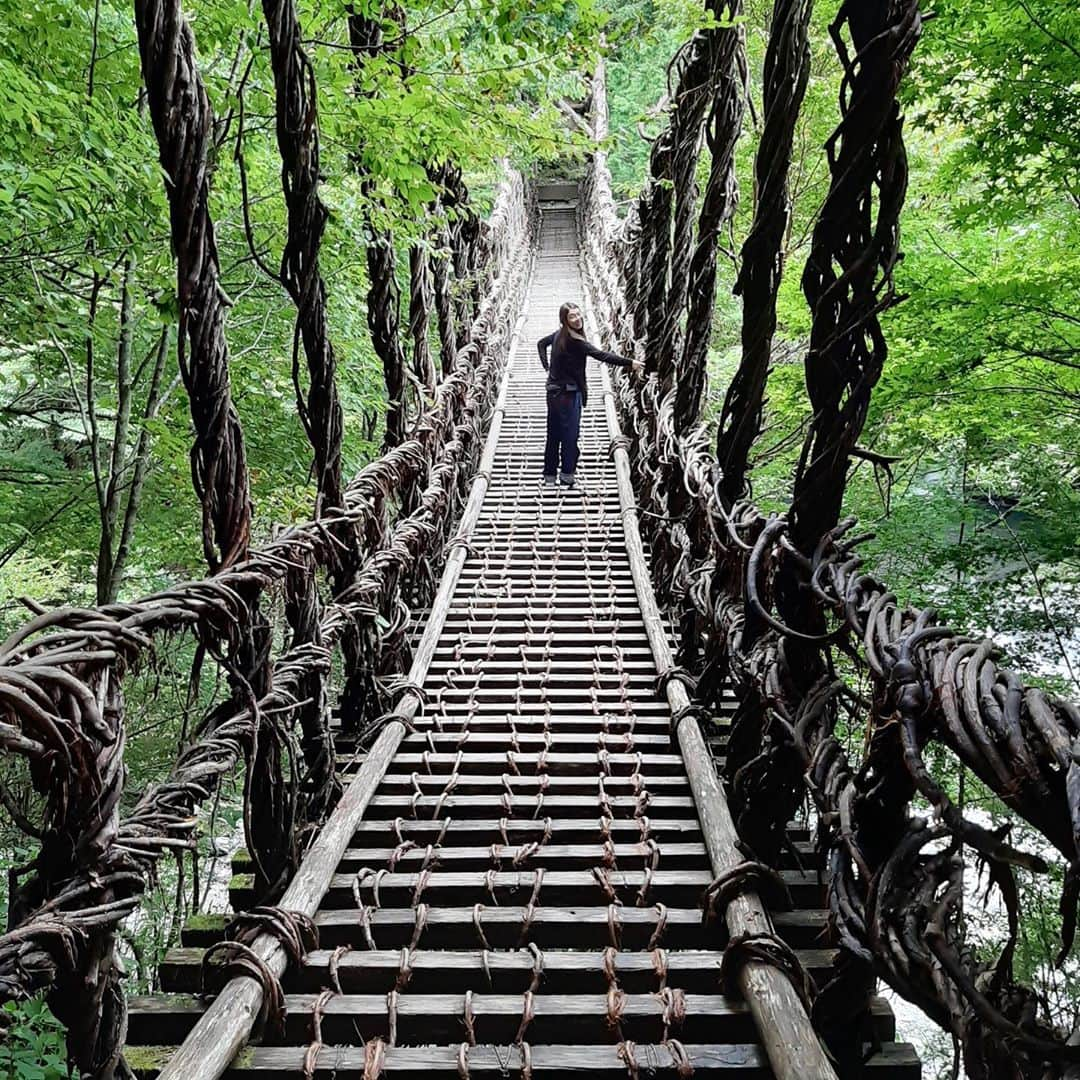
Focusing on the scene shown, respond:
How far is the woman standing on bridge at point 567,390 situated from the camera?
6.02m

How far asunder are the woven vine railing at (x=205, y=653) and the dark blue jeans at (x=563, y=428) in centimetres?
244

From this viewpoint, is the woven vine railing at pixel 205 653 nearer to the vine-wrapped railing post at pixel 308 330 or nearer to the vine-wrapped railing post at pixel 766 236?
the vine-wrapped railing post at pixel 308 330

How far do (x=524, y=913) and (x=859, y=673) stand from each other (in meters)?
0.86

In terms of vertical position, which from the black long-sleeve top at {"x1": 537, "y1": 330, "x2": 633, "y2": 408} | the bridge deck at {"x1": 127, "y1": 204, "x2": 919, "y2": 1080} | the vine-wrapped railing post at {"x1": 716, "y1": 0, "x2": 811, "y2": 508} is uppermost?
the vine-wrapped railing post at {"x1": 716, "y1": 0, "x2": 811, "y2": 508}

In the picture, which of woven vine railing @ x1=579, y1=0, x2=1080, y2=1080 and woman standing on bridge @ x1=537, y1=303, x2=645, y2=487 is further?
woman standing on bridge @ x1=537, y1=303, x2=645, y2=487

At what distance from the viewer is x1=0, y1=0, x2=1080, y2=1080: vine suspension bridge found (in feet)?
3.63

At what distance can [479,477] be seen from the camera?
19.8ft

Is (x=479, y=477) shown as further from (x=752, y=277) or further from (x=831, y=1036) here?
(x=831, y=1036)

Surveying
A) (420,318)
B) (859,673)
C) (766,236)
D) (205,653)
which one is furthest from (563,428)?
(859,673)

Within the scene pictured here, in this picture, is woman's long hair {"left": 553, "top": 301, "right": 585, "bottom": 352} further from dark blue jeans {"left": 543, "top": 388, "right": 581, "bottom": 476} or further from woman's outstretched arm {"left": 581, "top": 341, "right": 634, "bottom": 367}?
dark blue jeans {"left": 543, "top": 388, "right": 581, "bottom": 476}

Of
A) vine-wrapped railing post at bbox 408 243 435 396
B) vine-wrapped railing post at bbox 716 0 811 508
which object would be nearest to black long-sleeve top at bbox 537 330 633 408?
vine-wrapped railing post at bbox 408 243 435 396

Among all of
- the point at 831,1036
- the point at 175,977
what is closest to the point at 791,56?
the point at 831,1036

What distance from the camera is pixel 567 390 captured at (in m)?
6.04

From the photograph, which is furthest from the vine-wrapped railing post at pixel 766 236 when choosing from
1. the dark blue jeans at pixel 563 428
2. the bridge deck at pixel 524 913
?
the dark blue jeans at pixel 563 428
